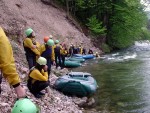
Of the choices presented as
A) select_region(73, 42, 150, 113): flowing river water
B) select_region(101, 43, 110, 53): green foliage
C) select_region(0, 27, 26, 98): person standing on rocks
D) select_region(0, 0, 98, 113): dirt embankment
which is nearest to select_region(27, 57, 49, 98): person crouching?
select_region(73, 42, 150, 113): flowing river water

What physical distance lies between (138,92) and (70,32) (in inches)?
714

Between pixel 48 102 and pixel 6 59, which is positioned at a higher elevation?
pixel 6 59

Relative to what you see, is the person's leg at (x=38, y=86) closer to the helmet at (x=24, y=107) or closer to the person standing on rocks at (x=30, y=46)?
the person standing on rocks at (x=30, y=46)

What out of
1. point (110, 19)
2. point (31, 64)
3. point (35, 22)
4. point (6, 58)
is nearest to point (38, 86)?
point (31, 64)

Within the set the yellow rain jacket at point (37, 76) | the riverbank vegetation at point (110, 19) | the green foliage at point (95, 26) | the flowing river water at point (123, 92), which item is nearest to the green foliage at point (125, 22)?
the riverbank vegetation at point (110, 19)

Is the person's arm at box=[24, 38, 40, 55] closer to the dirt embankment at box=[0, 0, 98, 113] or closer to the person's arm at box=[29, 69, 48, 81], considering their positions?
the person's arm at box=[29, 69, 48, 81]

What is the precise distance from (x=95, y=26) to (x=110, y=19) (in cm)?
264

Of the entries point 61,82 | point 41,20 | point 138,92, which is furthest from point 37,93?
point 41,20

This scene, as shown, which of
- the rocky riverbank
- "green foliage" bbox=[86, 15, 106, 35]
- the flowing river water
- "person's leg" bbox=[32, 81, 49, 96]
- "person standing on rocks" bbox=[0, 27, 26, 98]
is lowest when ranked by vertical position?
the flowing river water

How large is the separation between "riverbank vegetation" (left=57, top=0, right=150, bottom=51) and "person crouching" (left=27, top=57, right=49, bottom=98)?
24198mm

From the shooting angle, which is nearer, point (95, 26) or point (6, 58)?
point (6, 58)

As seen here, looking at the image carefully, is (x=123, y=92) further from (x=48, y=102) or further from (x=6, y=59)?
(x=6, y=59)

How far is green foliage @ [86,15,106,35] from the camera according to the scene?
32.2 m

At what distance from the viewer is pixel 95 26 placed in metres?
32.5
